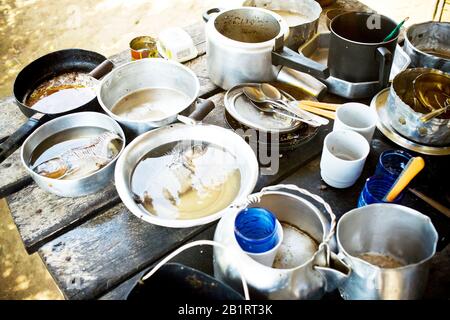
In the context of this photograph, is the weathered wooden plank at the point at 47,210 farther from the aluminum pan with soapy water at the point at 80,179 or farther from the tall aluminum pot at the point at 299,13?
the tall aluminum pot at the point at 299,13

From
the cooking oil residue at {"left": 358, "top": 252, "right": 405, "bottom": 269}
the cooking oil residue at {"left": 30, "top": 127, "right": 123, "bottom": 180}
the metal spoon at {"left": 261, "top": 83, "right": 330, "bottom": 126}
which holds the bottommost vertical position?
the cooking oil residue at {"left": 358, "top": 252, "right": 405, "bottom": 269}

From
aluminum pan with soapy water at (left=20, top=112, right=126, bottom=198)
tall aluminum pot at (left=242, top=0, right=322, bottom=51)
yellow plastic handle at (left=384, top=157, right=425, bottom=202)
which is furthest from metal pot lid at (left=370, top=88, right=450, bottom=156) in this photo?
aluminum pan with soapy water at (left=20, top=112, right=126, bottom=198)

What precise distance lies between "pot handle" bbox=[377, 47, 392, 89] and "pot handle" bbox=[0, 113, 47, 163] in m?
1.01

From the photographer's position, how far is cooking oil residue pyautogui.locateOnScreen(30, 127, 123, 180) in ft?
3.76

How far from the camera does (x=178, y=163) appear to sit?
3.84ft

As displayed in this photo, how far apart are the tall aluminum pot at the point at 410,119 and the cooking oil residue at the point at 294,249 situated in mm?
464

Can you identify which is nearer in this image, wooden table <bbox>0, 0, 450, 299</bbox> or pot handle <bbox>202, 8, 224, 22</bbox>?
wooden table <bbox>0, 0, 450, 299</bbox>

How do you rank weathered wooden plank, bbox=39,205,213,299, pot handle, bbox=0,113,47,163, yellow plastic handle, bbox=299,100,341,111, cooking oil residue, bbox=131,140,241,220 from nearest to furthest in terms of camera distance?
1. weathered wooden plank, bbox=39,205,213,299
2. cooking oil residue, bbox=131,140,241,220
3. pot handle, bbox=0,113,47,163
4. yellow plastic handle, bbox=299,100,341,111

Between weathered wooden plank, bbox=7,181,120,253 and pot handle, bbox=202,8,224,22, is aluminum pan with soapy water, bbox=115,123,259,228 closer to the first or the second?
weathered wooden plank, bbox=7,181,120,253

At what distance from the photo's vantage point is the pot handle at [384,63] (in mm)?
1250

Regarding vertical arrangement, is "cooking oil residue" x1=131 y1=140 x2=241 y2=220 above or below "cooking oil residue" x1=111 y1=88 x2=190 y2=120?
below

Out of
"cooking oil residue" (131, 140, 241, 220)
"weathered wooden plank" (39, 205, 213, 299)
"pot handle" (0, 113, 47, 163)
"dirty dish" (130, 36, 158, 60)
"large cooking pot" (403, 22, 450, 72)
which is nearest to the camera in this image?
"weathered wooden plank" (39, 205, 213, 299)

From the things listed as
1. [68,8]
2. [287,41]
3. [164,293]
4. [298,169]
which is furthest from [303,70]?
[68,8]

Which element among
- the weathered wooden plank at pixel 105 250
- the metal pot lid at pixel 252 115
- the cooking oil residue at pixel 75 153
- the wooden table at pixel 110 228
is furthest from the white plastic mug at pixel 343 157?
the cooking oil residue at pixel 75 153
